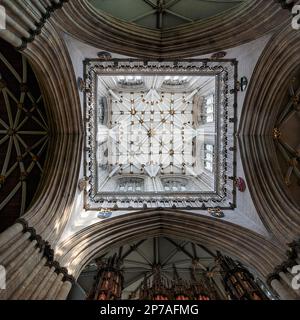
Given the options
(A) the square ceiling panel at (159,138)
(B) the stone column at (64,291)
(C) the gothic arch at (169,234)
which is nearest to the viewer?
(B) the stone column at (64,291)

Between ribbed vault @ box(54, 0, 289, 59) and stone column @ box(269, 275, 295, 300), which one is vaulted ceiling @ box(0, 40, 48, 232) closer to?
ribbed vault @ box(54, 0, 289, 59)

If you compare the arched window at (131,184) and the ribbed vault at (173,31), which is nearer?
the ribbed vault at (173,31)

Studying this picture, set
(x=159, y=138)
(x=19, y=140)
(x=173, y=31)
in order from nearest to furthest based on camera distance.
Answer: (x=173, y=31) → (x=19, y=140) → (x=159, y=138)

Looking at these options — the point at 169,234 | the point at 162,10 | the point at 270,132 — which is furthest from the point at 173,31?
the point at 169,234

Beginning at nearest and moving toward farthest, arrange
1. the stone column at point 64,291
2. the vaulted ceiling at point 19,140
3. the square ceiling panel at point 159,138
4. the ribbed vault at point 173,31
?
the stone column at point 64,291 → the ribbed vault at point 173,31 → the vaulted ceiling at point 19,140 → the square ceiling panel at point 159,138

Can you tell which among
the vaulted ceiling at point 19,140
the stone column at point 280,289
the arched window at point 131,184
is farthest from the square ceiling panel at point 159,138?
the stone column at point 280,289

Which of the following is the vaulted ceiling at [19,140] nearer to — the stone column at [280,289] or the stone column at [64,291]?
the stone column at [64,291]

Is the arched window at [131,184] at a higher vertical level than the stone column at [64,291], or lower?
higher

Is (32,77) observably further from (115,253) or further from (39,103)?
(115,253)

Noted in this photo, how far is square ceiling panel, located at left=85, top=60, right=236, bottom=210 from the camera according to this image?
11148 mm

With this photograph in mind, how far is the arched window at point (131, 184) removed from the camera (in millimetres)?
18962

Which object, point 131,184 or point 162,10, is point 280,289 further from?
point 131,184

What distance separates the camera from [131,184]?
20125mm

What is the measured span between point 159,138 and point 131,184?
5355 mm
